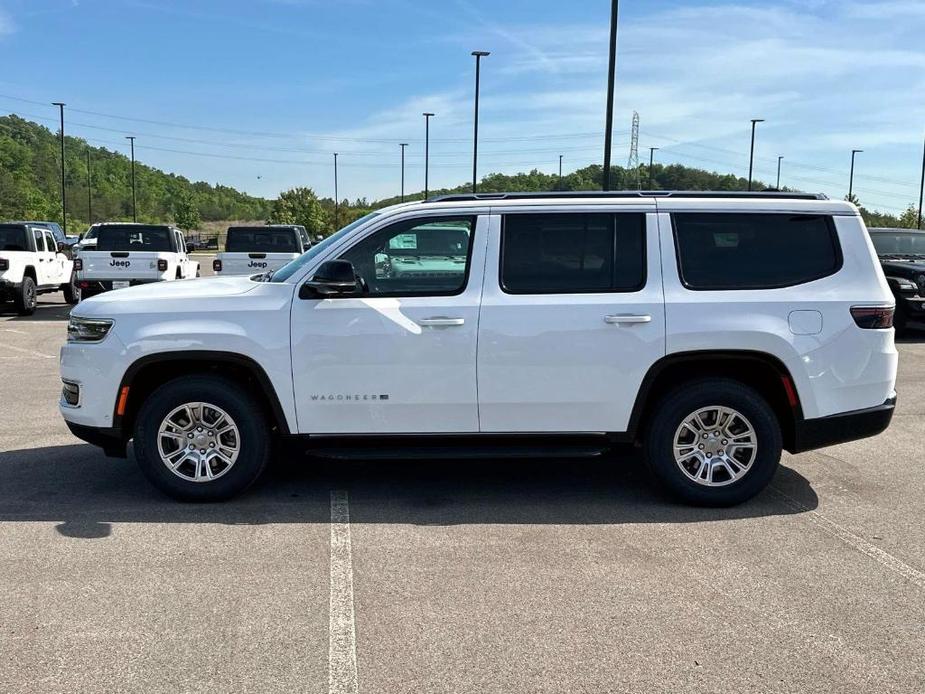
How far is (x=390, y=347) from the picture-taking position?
16.6ft

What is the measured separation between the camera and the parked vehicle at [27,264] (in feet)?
53.4

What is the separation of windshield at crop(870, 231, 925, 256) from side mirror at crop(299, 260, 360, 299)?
12.4 meters

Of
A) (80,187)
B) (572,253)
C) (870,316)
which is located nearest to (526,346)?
(572,253)

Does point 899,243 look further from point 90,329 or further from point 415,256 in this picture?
point 90,329

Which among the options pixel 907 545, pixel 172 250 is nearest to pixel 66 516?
→ pixel 907 545

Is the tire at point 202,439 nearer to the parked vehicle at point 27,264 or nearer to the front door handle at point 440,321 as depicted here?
the front door handle at point 440,321

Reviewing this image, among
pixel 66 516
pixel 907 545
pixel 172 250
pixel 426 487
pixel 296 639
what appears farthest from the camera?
pixel 172 250

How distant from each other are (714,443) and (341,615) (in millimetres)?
2691

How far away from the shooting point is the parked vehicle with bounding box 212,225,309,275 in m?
17.2

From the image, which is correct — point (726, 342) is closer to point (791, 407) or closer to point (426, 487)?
point (791, 407)

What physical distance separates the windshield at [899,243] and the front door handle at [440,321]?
12.0 meters

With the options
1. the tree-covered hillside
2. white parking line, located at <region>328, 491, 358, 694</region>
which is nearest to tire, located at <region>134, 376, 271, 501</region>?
white parking line, located at <region>328, 491, 358, 694</region>

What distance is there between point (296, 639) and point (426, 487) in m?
2.29

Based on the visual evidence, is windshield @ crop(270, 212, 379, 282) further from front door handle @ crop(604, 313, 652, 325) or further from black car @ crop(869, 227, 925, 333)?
black car @ crop(869, 227, 925, 333)
